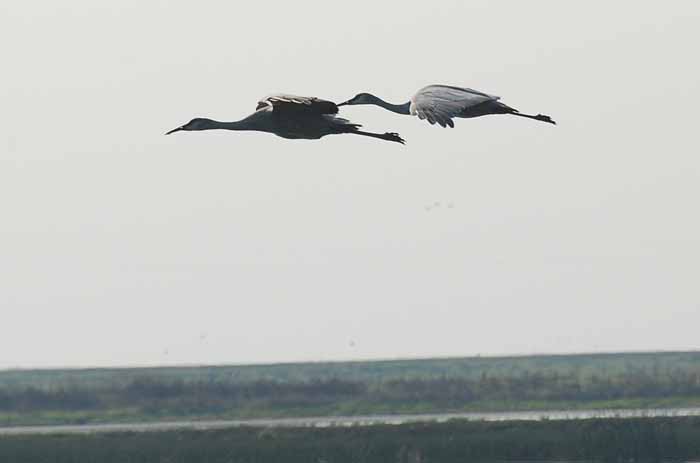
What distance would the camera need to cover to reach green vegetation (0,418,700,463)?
49219 mm

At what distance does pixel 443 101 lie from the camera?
28.0 m

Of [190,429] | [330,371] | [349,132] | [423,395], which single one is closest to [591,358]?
[330,371]

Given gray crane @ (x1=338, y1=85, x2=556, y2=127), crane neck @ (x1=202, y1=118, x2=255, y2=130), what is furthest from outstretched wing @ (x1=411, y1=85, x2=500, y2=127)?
crane neck @ (x1=202, y1=118, x2=255, y2=130)

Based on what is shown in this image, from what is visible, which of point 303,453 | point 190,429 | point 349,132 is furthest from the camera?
point 190,429

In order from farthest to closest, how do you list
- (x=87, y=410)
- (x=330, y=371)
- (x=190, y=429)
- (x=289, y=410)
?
(x=330, y=371)
(x=87, y=410)
(x=289, y=410)
(x=190, y=429)

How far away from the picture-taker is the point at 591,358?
4464 inches

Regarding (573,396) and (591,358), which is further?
(591,358)

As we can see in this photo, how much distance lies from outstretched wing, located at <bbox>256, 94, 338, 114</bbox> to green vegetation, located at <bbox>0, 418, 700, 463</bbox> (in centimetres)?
1948

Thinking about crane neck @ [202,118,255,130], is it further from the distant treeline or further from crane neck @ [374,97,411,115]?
the distant treeline

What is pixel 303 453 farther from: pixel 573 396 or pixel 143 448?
pixel 573 396

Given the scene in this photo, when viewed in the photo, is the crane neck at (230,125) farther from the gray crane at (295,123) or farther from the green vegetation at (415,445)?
the green vegetation at (415,445)

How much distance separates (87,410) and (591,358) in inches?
1801

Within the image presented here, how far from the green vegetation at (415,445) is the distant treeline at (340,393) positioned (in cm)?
1579

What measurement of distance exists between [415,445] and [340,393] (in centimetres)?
2395
